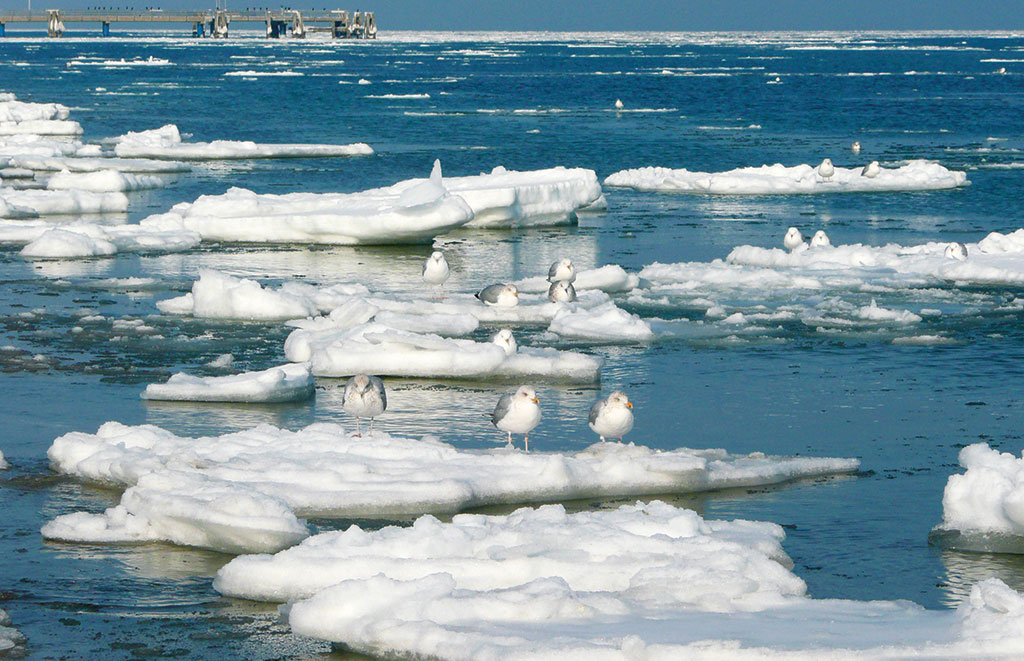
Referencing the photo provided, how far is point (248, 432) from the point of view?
10031mm

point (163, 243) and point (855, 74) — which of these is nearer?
point (163, 243)

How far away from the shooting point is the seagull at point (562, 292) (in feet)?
51.1

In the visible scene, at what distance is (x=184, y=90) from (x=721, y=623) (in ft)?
214

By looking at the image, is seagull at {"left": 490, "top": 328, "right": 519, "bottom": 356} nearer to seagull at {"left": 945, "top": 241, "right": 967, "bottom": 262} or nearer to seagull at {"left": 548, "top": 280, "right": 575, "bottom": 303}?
seagull at {"left": 548, "top": 280, "right": 575, "bottom": 303}

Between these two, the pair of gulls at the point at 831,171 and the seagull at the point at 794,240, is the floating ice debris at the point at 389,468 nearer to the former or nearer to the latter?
the seagull at the point at 794,240

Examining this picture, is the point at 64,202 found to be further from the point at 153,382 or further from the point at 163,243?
the point at 153,382

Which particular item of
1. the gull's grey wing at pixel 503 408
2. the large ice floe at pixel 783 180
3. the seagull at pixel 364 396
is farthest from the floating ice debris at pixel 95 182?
the gull's grey wing at pixel 503 408

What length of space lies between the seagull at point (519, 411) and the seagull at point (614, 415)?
420 millimetres

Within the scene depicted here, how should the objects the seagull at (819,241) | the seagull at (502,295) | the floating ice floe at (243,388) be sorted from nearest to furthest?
the floating ice floe at (243,388) < the seagull at (502,295) < the seagull at (819,241)

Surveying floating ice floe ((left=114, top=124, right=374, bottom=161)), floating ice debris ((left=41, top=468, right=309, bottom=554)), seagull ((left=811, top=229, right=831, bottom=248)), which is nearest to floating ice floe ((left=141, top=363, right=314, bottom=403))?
floating ice debris ((left=41, top=468, right=309, bottom=554))

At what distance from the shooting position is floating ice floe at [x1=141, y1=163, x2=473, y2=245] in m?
20.1

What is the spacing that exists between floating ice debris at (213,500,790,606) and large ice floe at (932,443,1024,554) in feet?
4.27

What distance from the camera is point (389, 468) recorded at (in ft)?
30.7

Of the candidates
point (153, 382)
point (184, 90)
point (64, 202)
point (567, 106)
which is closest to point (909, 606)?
point (153, 382)
